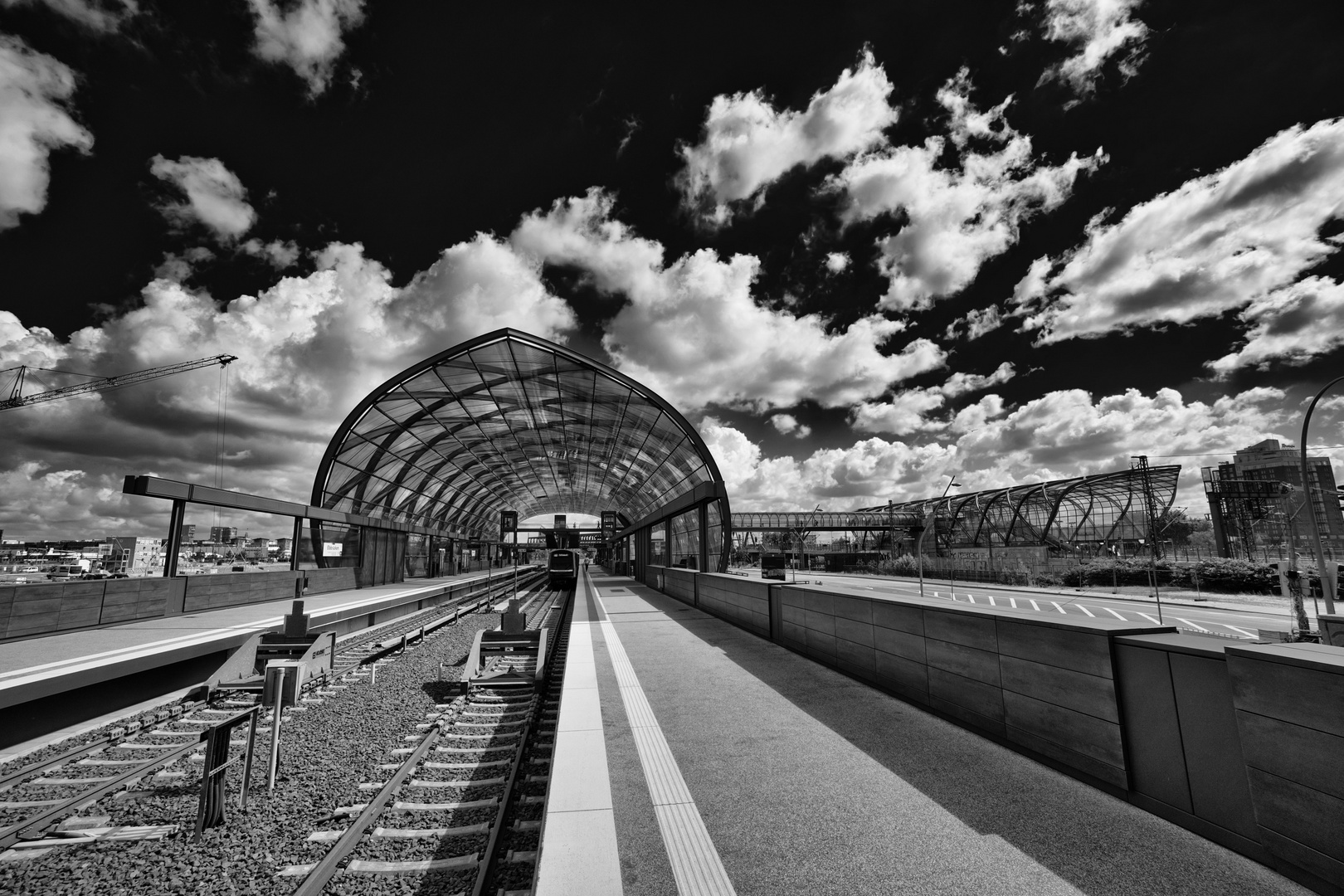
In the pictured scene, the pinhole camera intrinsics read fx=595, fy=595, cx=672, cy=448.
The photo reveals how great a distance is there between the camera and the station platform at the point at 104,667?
7773 mm

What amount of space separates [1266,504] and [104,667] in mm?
78254

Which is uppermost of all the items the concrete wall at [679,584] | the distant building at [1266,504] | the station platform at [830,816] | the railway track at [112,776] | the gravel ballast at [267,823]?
the distant building at [1266,504]

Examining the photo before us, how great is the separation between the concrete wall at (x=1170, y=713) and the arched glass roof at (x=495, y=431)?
14.4m

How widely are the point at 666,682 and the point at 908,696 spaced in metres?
3.25

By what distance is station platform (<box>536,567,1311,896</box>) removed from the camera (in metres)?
3.36

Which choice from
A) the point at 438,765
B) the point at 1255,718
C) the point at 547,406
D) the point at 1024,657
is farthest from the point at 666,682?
the point at 547,406

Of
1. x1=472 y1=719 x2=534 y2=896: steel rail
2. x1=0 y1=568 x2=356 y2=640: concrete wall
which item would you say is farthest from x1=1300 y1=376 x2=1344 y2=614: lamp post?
x1=0 y1=568 x2=356 y2=640: concrete wall

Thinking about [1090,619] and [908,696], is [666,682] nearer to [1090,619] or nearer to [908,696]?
[908,696]

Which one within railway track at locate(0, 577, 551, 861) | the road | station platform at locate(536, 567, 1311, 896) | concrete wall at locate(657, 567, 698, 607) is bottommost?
the road

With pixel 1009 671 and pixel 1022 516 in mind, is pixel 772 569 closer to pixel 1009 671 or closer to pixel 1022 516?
pixel 1009 671

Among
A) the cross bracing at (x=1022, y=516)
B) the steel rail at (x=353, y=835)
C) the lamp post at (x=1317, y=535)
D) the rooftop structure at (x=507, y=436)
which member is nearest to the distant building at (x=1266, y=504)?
the cross bracing at (x=1022, y=516)

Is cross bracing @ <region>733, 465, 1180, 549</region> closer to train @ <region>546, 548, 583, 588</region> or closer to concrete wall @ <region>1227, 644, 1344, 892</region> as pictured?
train @ <region>546, 548, 583, 588</region>

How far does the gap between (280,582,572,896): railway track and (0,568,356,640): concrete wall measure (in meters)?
9.64

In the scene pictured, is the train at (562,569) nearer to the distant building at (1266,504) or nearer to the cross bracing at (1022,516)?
the cross bracing at (1022,516)
